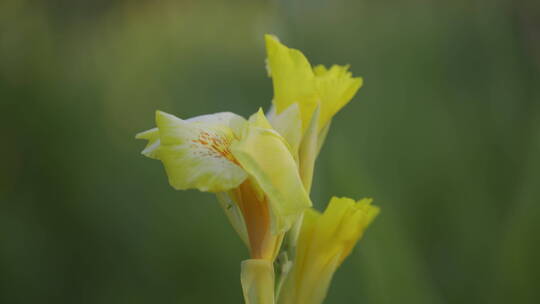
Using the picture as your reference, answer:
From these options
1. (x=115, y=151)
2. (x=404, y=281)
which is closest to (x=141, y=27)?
(x=115, y=151)

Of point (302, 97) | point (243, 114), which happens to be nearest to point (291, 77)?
point (302, 97)

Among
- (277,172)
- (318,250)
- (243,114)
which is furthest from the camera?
(243,114)

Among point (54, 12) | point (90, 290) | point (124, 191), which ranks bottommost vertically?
point (90, 290)

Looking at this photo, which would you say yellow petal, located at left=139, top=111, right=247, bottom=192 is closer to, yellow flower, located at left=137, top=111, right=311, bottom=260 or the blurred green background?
yellow flower, located at left=137, top=111, right=311, bottom=260

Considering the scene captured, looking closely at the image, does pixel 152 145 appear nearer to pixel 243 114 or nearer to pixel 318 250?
pixel 318 250

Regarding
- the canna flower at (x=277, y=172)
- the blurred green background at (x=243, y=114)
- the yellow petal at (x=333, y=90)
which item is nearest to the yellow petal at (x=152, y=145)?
the canna flower at (x=277, y=172)

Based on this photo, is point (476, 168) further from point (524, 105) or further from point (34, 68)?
point (34, 68)

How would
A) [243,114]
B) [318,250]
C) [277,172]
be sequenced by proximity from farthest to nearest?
[243,114], [318,250], [277,172]
